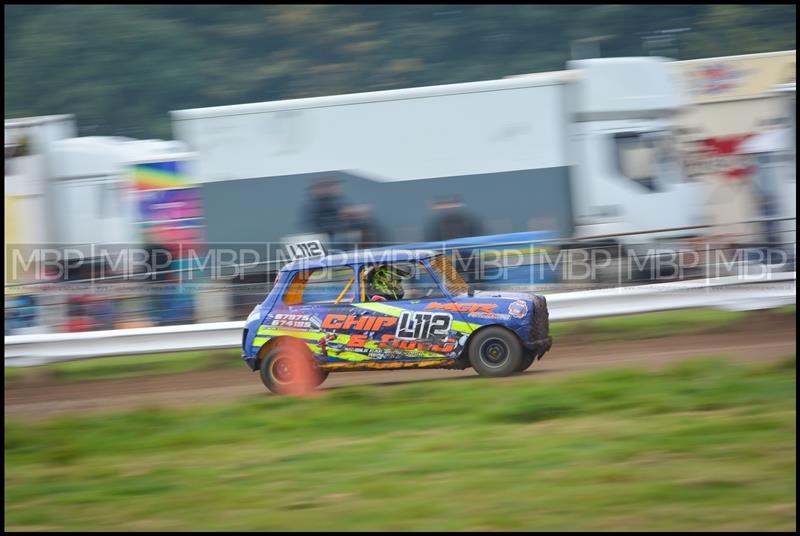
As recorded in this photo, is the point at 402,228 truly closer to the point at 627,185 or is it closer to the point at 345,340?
the point at 627,185

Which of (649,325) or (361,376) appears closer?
(361,376)

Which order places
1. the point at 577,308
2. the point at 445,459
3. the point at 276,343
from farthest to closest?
1. the point at 577,308
2. the point at 276,343
3. the point at 445,459

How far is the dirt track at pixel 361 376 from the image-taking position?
1073 cm

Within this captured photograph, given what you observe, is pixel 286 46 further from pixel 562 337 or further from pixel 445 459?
pixel 445 459

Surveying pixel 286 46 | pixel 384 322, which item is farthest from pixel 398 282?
pixel 286 46

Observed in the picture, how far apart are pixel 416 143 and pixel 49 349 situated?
5772 mm

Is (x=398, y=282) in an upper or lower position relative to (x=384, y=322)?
upper

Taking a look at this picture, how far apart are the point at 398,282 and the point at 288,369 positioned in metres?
1.40

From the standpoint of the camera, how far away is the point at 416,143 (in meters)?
14.9

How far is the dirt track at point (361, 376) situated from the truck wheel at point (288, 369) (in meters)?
0.21

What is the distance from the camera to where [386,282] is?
33.3 feet

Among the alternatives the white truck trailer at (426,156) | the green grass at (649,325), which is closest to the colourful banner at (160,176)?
the white truck trailer at (426,156)

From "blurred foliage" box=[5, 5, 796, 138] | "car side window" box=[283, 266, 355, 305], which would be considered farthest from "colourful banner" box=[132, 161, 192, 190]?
"blurred foliage" box=[5, 5, 796, 138]

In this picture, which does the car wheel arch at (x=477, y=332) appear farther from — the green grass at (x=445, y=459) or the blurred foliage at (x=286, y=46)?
the blurred foliage at (x=286, y=46)
